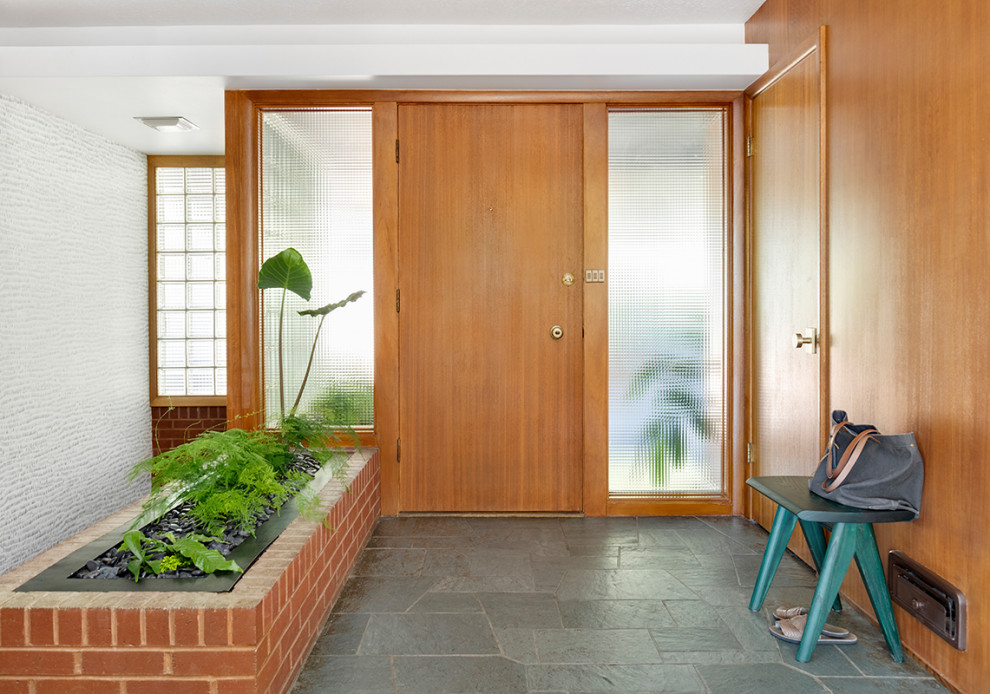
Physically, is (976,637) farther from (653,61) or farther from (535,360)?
(653,61)

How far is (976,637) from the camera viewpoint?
6.20ft

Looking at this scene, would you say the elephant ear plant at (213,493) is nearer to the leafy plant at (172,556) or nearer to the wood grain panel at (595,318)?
the leafy plant at (172,556)

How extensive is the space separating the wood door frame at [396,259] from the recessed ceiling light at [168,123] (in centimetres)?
58

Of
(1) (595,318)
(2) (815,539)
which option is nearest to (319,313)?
(1) (595,318)

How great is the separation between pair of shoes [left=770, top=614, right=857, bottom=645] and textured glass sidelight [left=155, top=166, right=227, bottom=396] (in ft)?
12.6

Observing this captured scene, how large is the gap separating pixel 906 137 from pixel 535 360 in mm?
1973

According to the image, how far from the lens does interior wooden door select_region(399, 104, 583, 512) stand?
3.62m

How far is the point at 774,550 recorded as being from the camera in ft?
7.92

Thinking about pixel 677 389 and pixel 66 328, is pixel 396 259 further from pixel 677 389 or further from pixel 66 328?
pixel 66 328

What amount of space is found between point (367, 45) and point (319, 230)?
938 mm

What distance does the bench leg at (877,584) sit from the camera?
2.11 meters

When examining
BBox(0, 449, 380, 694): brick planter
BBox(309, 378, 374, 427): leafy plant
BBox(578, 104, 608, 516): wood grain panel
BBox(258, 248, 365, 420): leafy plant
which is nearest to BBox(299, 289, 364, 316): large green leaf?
BBox(258, 248, 365, 420): leafy plant

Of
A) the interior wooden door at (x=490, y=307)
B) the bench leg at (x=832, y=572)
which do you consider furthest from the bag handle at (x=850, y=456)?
the interior wooden door at (x=490, y=307)

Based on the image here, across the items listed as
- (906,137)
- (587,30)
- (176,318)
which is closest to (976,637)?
(906,137)
